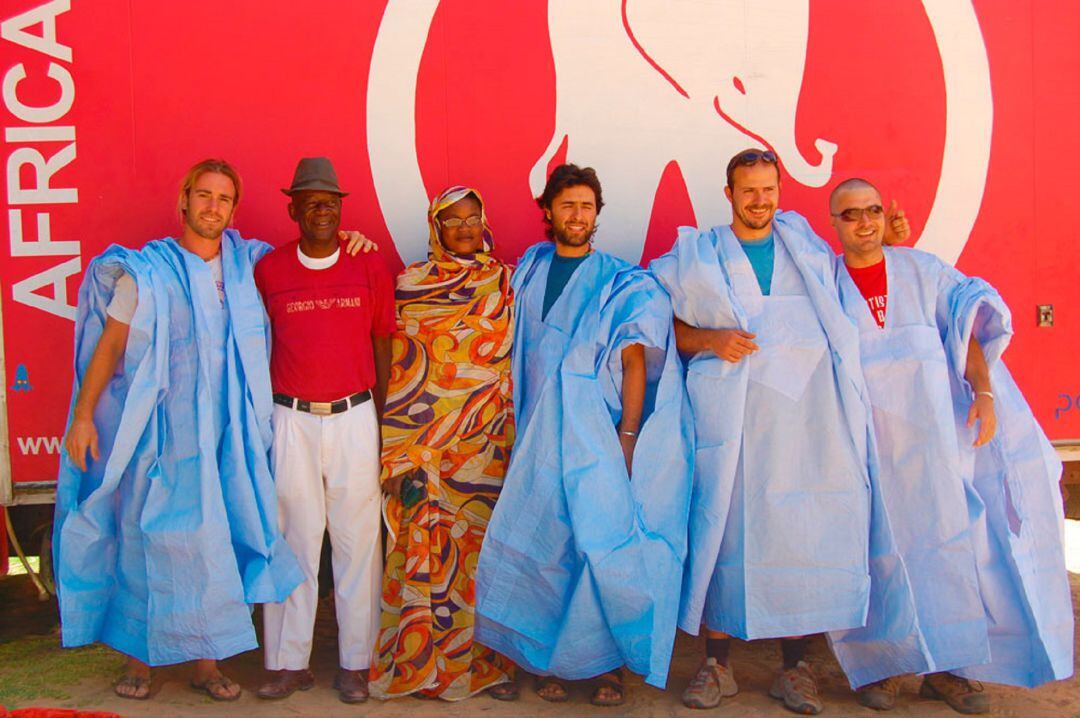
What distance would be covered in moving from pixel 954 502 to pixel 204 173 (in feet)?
8.85

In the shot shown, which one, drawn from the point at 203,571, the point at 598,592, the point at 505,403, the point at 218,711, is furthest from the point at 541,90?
the point at 218,711

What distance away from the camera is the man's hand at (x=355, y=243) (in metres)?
3.23

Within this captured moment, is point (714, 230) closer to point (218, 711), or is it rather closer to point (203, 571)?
point (203, 571)

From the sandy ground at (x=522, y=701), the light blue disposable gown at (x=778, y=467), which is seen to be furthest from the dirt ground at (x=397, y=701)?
the light blue disposable gown at (x=778, y=467)

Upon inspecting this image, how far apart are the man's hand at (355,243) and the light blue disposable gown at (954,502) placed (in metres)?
1.64

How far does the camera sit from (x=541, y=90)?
11.9 ft

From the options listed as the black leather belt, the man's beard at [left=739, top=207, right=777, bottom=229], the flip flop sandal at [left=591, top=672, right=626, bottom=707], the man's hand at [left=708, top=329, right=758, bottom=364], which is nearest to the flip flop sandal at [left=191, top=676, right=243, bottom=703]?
the black leather belt

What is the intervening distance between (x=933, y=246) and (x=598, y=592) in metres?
1.96

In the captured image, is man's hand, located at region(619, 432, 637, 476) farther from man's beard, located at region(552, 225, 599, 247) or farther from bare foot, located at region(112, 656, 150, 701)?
bare foot, located at region(112, 656, 150, 701)

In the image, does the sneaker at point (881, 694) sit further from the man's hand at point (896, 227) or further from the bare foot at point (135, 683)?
the bare foot at point (135, 683)

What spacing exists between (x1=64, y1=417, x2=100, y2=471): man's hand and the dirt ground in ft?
2.73

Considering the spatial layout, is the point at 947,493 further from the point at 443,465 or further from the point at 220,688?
the point at 220,688

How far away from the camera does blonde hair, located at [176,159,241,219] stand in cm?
318

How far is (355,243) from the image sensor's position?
325 cm
